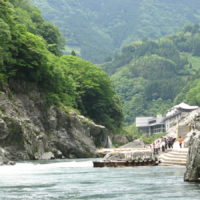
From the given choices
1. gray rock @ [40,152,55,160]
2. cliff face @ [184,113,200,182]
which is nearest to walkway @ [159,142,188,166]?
cliff face @ [184,113,200,182]

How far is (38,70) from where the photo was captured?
106m

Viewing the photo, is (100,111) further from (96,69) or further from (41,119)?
(41,119)

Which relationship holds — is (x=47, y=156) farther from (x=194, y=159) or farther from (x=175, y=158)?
(x=194, y=159)

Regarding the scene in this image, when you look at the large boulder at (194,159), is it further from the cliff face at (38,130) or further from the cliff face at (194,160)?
the cliff face at (38,130)

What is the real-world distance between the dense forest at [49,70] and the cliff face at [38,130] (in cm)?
258

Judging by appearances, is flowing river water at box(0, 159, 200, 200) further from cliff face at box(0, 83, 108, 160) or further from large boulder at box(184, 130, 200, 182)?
cliff face at box(0, 83, 108, 160)

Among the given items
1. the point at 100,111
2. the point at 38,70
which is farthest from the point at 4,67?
the point at 100,111

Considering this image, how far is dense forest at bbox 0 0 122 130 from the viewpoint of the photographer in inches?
3984

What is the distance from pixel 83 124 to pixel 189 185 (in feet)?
243

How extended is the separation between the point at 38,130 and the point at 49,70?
17074 millimetres

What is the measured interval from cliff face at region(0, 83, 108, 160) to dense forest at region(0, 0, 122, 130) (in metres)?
2.58

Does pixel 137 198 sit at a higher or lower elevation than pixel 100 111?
lower

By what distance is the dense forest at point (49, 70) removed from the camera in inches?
3984

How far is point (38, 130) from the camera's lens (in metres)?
96.8
